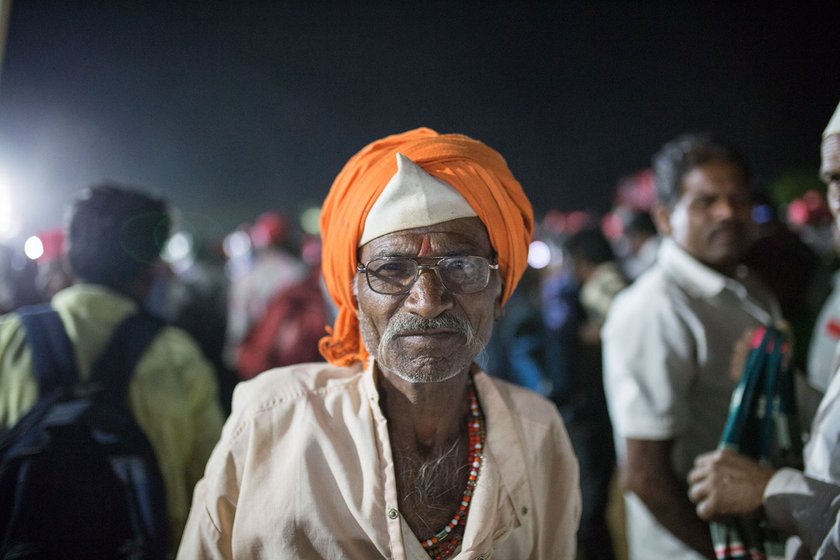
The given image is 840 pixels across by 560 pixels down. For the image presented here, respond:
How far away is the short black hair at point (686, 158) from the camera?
93.9 inches

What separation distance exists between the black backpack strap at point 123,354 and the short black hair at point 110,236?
234 mm

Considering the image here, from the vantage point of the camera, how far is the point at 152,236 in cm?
251

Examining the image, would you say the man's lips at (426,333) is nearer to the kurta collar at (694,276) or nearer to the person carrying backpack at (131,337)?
the person carrying backpack at (131,337)

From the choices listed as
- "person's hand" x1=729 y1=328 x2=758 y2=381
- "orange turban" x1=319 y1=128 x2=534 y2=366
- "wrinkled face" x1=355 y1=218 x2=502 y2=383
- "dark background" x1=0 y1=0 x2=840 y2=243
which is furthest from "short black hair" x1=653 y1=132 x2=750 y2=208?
"wrinkled face" x1=355 y1=218 x2=502 y2=383

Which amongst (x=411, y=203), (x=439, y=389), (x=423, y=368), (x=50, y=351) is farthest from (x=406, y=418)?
(x=50, y=351)

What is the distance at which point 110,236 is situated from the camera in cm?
231

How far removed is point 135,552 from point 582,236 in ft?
13.2

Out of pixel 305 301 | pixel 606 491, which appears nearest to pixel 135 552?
pixel 305 301

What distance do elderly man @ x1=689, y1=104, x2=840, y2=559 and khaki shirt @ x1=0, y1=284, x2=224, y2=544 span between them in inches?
76.3

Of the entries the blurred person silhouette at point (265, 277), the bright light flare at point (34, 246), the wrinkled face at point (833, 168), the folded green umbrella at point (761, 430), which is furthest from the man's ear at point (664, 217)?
the blurred person silhouette at point (265, 277)

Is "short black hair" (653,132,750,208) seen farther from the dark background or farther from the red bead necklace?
the red bead necklace

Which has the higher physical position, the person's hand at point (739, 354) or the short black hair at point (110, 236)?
the short black hair at point (110, 236)

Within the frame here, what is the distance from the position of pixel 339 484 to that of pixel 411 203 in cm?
82

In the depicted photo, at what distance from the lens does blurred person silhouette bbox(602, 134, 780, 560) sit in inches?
83.0
